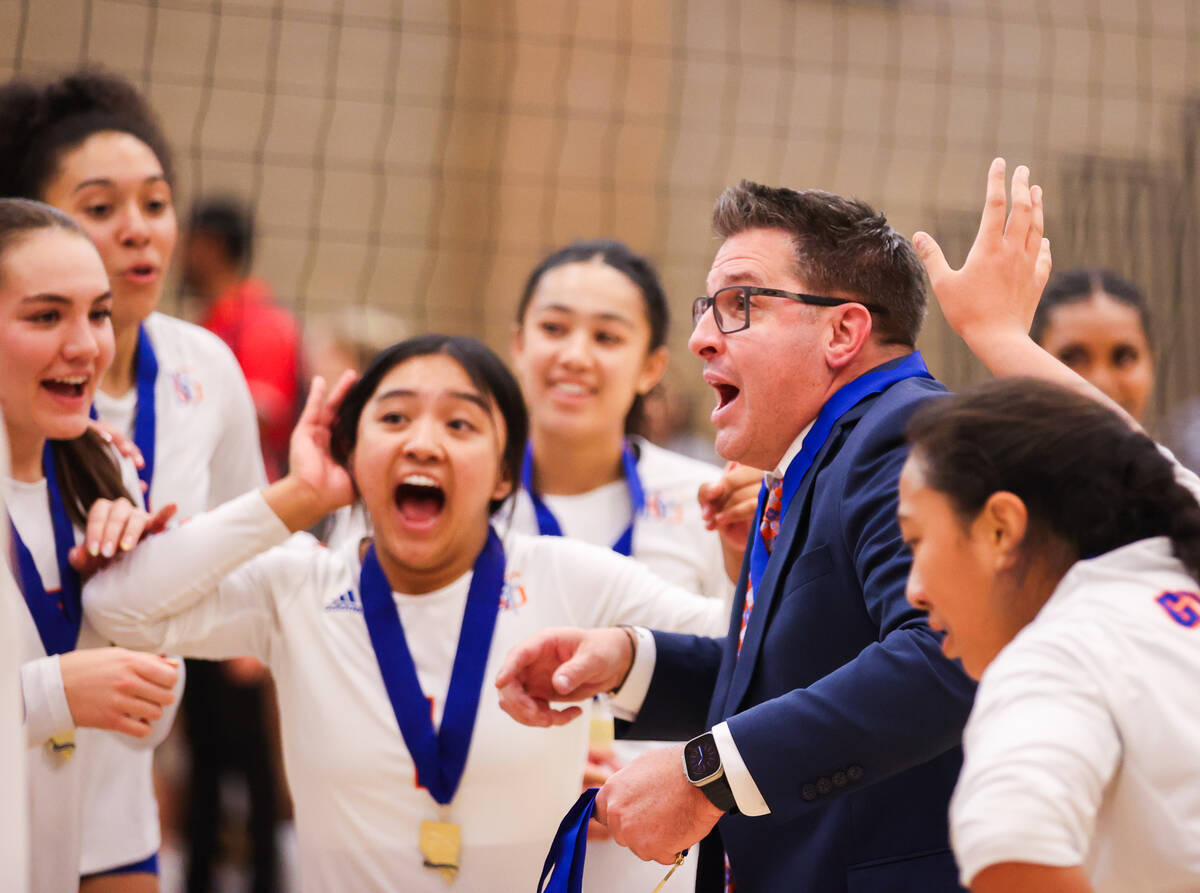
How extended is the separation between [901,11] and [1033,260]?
26.1 feet

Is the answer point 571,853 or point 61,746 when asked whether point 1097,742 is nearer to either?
point 571,853

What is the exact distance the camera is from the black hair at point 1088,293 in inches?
156

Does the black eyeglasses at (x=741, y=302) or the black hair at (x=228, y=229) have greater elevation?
the black hair at (x=228, y=229)

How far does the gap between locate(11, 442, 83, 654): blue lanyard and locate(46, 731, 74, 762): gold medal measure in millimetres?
168

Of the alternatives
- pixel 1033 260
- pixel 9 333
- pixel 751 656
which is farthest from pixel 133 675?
pixel 1033 260

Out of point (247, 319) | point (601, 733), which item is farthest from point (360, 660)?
point (247, 319)

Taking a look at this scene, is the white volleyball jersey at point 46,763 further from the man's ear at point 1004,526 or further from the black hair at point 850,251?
the man's ear at point 1004,526

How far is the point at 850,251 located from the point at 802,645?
69 cm

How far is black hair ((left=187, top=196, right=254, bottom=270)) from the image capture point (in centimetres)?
548

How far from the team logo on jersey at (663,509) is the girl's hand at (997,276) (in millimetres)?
1499

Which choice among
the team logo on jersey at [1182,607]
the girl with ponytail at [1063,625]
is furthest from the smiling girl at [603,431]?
the team logo on jersey at [1182,607]

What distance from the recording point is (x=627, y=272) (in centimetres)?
370

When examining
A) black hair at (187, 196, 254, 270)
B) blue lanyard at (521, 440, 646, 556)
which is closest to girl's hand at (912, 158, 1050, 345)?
blue lanyard at (521, 440, 646, 556)

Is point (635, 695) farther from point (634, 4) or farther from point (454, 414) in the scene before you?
point (634, 4)
